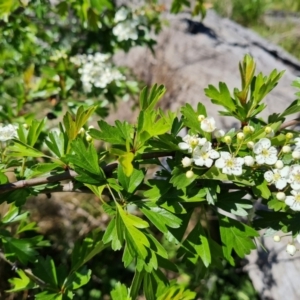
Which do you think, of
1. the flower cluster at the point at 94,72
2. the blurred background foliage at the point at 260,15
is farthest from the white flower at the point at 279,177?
the blurred background foliage at the point at 260,15

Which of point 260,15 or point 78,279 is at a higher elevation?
point 260,15

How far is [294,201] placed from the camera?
0.83m

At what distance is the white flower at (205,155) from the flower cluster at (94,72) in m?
1.03

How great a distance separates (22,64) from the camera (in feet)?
6.48

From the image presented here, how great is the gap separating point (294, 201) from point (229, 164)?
147mm

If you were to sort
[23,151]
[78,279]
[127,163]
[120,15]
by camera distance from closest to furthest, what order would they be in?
[127,163]
[23,151]
[78,279]
[120,15]

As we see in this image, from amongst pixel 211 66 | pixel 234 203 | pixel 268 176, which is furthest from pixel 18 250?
Result: pixel 211 66

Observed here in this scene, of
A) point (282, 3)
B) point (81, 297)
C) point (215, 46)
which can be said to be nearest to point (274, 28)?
point (282, 3)

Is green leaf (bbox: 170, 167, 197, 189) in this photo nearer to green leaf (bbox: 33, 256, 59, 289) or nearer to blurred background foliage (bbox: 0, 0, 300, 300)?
green leaf (bbox: 33, 256, 59, 289)

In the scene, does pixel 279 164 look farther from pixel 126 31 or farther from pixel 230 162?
pixel 126 31

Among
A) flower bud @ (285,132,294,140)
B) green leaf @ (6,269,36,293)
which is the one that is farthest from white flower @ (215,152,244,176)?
green leaf @ (6,269,36,293)

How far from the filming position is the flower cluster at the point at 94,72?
69.4 inches

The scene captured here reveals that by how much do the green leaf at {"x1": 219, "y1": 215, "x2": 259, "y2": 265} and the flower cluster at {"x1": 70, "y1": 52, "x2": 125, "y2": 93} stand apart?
3.20ft

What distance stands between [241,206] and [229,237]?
0.34 feet
